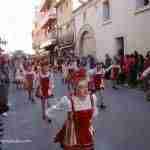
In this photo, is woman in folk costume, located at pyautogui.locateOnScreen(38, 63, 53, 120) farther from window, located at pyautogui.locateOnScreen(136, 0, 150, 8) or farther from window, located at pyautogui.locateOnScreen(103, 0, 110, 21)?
window, located at pyautogui.locateOnScreen(103, 0, 110, 21)

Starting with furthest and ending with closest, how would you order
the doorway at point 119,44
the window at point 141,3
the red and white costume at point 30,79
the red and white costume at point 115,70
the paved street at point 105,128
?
the doorway at point 119,44, the window at point 141,3, the red and white costume at point 115,70, the red and white costume at point 30,79, the paved street at point 105,128

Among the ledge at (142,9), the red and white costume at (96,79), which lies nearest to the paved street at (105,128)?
the red and white costume at (96,79)

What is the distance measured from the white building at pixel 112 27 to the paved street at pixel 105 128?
911cm

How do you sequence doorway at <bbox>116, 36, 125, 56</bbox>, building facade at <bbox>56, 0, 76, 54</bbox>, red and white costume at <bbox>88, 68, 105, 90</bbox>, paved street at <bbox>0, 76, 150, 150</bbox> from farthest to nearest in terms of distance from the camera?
1. building facade at <bbox>56, 0, 76, 54</bbox>
2. doorway at <bbox>116, 36, 125, 56</bbox>
3. red and white costume at <bbox>88, 68, 105, 90</bbox>
4. paved street at <bbox>0, 76, 150, 150</bbox>

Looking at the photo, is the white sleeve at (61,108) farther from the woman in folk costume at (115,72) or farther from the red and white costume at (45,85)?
the woman in folk costume at (115,72)

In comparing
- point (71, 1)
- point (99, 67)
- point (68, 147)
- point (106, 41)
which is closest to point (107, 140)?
point (68, 147)

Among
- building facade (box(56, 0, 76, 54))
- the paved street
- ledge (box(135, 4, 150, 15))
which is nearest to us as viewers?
the paved street

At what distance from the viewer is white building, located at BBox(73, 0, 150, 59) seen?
2486 cm

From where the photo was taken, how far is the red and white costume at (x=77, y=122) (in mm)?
5996

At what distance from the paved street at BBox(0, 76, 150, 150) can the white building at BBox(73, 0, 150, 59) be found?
9.11 m

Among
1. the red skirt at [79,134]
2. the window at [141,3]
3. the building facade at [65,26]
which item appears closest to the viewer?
the red skirt at [79,134]

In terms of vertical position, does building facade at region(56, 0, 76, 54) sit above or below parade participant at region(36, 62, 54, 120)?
above

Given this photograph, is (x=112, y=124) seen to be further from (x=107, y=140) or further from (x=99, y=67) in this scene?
(x=99, y=67)

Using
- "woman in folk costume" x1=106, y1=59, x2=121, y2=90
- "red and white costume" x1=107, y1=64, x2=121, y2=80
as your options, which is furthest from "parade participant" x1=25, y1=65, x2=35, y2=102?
"red and white costume" x1=107, y1=64, x2=121, y2=80
